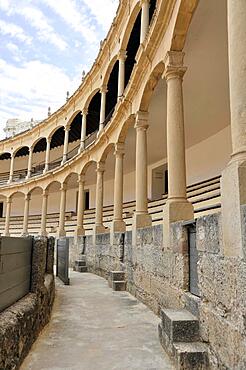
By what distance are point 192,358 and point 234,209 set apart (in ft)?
5.18

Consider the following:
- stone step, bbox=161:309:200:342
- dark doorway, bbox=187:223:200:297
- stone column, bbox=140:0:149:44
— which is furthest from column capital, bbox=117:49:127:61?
stone step, bbox=161:309:200:342

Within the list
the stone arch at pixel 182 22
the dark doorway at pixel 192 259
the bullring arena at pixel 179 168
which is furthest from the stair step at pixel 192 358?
the stone arch at pixel 182 22

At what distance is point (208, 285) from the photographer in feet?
11.9

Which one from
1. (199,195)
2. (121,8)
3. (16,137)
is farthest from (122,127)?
(16,137)

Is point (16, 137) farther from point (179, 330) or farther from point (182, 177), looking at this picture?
point (179, 330)

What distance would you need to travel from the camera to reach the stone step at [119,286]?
9.12 m

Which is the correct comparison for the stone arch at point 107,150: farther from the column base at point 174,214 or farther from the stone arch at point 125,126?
the column base at point 174,214

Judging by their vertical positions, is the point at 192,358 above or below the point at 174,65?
below

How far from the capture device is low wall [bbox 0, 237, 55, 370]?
3195 mm

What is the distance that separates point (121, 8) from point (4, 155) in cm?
2137

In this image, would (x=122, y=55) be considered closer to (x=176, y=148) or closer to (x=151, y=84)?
(x=151, y=84)

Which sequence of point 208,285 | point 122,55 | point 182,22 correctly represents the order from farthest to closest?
1. point 122,55
2. point 182,22
3. point 208,285

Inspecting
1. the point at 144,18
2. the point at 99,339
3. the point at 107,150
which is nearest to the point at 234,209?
the point at 99,339

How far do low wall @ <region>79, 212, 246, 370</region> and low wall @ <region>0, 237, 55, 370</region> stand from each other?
1913mm
